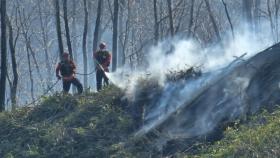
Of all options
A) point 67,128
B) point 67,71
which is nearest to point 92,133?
point 67,128

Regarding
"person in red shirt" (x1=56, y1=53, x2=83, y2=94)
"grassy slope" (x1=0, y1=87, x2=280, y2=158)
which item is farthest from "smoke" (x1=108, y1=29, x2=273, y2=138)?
"person in red shirt" (x1=56, y1=53, x2=83, y2=94)

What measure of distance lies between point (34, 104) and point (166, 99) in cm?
409

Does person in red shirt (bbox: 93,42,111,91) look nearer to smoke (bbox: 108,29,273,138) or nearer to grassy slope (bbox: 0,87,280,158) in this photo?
smoke (bbox: 108,29,273,138)

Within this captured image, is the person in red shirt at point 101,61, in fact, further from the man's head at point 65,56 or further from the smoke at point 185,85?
the man's head at point 65,56

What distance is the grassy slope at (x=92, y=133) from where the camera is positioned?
32.3ft

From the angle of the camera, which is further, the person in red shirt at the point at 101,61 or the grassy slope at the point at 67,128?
the person in red shirt at the point at 101,61

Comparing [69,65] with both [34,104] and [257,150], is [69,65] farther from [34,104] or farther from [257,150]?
[257,150]

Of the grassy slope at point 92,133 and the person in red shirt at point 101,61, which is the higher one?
the person in red shirt at point 101,61

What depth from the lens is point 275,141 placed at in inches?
369

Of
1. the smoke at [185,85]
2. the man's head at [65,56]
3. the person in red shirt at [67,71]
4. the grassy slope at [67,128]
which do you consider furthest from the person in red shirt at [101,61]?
the grassy slope at [67,128]

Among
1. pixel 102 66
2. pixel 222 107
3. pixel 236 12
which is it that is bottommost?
pixel 222 107

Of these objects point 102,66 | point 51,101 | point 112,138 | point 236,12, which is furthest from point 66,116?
point 236,12

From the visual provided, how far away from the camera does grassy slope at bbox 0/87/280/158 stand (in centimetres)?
984

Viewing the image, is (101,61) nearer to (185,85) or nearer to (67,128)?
(67,128)
